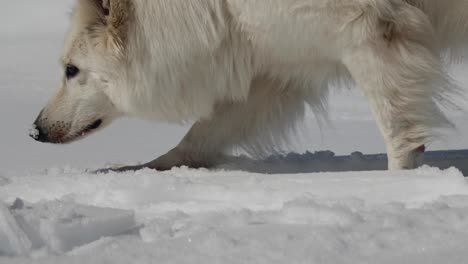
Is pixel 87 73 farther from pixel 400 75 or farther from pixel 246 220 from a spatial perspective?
pixel 246 220

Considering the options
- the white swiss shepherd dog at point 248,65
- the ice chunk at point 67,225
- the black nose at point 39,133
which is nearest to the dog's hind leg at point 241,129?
the white swiss shepherd dog at point 248,65

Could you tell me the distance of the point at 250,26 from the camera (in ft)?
13.4

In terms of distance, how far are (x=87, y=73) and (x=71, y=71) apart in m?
0.09

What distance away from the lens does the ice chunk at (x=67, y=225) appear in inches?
101

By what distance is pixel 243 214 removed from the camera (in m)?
2.86

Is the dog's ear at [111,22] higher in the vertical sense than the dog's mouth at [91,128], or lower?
higher

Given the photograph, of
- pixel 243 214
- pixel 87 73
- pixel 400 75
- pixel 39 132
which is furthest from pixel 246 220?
pixel 39 132

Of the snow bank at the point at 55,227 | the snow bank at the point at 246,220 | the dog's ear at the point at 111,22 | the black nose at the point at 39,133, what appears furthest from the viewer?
the black nose at the point at 39,133

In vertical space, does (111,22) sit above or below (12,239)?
above

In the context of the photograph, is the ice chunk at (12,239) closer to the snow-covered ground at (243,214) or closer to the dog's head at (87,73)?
the snow-covered ground at (243,214)

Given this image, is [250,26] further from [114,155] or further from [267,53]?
[114,155]

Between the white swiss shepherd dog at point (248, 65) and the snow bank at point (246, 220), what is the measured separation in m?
0.57

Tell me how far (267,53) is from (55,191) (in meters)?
1.25

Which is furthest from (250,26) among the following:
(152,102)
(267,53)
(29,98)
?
(29,98)
